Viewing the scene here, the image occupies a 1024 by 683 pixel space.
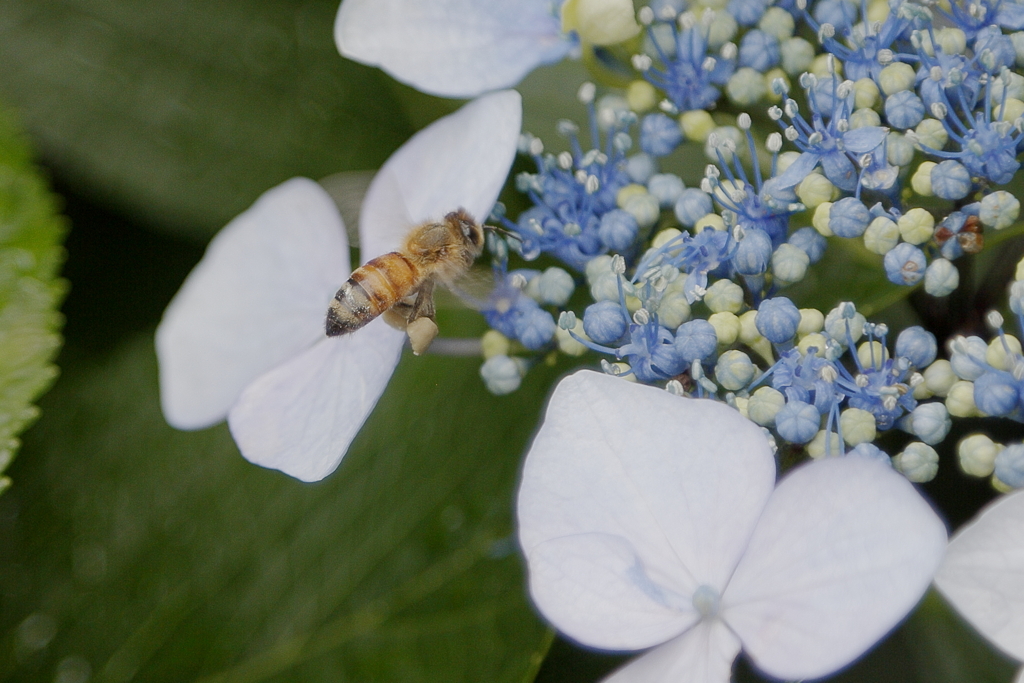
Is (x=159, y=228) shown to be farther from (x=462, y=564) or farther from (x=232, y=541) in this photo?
(x=462, y=564)

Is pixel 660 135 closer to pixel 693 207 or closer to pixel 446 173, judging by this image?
pixel 693 207

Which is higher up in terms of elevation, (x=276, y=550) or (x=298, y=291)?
(x=298, y=291)

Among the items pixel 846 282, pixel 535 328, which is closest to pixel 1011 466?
pixel 846 282

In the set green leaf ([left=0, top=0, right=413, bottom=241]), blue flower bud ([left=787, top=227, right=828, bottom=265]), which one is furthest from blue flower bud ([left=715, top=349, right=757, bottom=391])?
green leaf ([left=0, top=0, right=413, bottom=241])

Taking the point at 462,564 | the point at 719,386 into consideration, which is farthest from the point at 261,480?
the point at 719,386

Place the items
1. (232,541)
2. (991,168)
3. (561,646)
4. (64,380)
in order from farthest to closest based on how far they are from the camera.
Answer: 1. (64,380)
2. (232,541)
3. (561,646)
4. (991,168)
